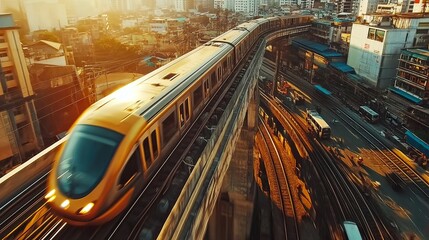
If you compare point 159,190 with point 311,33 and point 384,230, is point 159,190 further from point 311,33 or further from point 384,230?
point 311,33

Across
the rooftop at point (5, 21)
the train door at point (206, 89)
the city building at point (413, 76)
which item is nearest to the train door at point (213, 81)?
the train door at point (206, 89)

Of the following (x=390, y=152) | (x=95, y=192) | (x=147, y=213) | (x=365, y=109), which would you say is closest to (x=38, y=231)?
(x=95, y=192)

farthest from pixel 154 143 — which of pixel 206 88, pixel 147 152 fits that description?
pixel 206 88

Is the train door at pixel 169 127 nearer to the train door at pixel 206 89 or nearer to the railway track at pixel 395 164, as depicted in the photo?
the train door at pixel 206 89

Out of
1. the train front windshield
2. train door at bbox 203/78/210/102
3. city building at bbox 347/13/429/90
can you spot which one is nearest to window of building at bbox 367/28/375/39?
city building at bbox 347/13/429/90

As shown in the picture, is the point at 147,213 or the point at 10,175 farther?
the point at 10,175

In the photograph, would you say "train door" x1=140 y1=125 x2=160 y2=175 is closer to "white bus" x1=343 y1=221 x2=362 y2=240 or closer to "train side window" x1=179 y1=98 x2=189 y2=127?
"train side window" x1=179 y1=98 x2=189 y2=127
